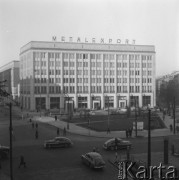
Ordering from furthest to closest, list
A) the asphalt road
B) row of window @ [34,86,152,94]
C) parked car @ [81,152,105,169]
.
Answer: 1. row of window @ [34,86,152,94]
2. parked car @ [81,152,105,169]
3. the asphalt road

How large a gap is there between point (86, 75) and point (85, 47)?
28.9ft

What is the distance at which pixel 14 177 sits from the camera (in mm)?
22672

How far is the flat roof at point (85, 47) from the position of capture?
96.4 meters

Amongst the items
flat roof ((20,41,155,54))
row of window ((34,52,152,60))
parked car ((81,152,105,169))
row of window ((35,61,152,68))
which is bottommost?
parked car ((81,152,105,169))

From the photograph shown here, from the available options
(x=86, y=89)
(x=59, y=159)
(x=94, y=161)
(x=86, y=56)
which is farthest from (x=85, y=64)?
(x=94, y=161)

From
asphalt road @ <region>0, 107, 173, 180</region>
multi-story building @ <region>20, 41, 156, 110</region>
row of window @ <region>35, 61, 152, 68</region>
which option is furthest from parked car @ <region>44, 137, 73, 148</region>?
row of window @ <region>35, 61, 152, 68</region>

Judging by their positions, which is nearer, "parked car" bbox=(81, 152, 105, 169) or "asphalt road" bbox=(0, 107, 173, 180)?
"asphalt road" bbox=(0, 107, 173, 180)

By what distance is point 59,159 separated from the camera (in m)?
28.0

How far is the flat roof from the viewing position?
96.4 meters

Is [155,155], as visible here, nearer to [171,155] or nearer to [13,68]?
[171,155]

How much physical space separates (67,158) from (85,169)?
4212 millimetres

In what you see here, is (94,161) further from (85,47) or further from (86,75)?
(85,47)

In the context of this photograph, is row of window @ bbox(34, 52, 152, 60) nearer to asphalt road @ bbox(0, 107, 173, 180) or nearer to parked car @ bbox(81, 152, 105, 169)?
asphalt road @ bbox(0, 107, 173, 180)

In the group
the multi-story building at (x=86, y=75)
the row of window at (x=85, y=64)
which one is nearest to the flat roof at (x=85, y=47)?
the multi-story building at (x=86, y=75)
